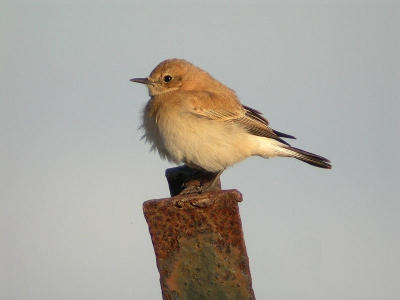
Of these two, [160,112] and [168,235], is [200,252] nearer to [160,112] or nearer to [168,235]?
[168,235]

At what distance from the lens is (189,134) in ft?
30.8

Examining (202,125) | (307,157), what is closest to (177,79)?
(202,125)

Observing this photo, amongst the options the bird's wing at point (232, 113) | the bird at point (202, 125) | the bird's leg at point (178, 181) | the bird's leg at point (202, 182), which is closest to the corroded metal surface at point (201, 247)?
the bird's leg at point (202, 182)

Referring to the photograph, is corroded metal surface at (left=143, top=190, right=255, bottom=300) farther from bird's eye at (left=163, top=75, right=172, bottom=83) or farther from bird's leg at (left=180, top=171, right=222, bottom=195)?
bird's eye at (left=163, top=75, right=172, bottom=83)

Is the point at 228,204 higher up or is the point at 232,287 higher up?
the point at 228,204

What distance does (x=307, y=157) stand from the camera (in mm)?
11242

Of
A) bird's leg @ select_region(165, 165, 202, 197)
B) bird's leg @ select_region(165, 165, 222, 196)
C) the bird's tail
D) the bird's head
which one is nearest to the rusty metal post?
bird's leg @ select_region(165, 165, 222, 196)

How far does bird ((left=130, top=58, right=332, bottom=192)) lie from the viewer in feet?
30.8

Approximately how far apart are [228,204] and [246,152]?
494cm

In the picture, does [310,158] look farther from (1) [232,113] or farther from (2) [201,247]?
(2) [201,247]

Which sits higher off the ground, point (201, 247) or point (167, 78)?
point (167, 78)

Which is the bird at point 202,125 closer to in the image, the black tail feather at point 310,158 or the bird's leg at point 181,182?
the black tail feather at point 310,158

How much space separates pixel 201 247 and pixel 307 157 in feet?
21.0

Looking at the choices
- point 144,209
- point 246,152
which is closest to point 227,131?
point 246,152
